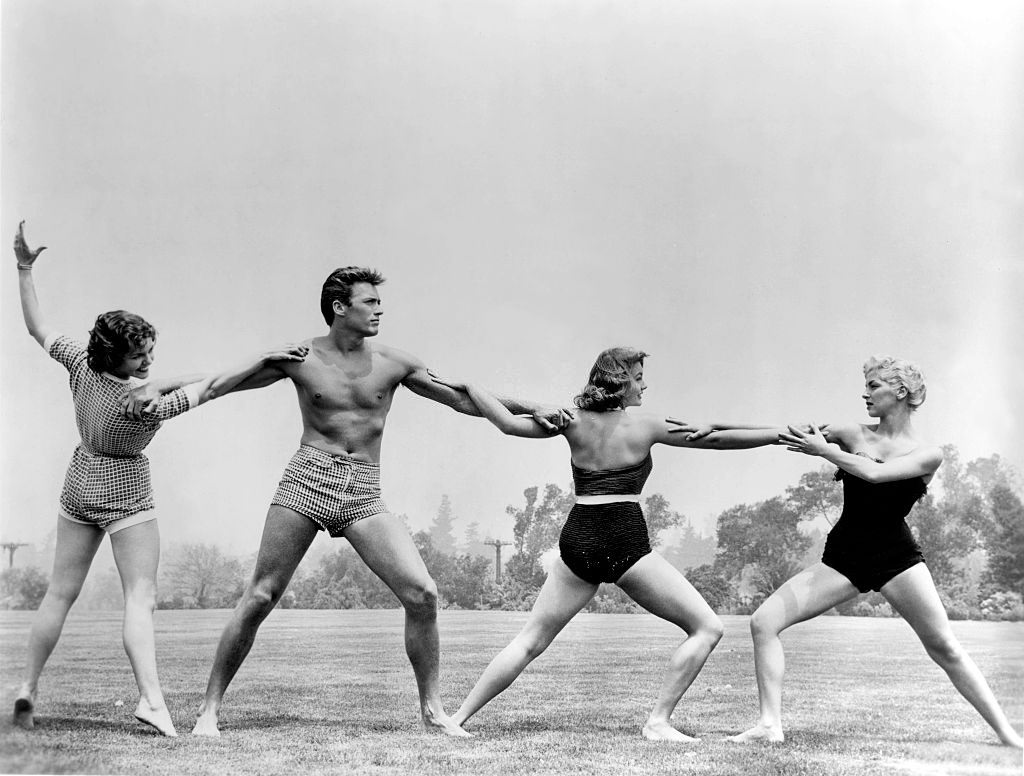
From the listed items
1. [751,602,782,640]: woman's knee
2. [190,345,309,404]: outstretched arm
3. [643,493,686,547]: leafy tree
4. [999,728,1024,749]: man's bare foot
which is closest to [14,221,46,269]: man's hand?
[190,345,309,404]: outstretched arm

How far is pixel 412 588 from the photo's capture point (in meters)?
5.93

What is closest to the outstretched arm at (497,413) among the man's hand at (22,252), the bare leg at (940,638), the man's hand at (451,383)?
the man's hand at (451,383)

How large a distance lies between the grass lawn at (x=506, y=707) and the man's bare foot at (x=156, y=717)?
54mm

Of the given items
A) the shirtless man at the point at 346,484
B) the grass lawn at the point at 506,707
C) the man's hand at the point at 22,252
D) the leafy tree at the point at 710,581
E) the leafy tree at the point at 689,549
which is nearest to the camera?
the grass lawn at the point at 506,707

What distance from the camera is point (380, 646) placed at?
9.73 m

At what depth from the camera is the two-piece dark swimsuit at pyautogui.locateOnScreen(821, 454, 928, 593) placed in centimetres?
583

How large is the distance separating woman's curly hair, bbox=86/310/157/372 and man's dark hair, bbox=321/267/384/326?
0.89 m

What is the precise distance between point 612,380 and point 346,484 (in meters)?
1.45

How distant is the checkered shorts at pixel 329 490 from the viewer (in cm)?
600

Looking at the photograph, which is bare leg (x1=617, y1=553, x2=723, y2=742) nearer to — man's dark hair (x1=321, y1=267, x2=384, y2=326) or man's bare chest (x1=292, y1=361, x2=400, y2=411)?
man's bare chest (x1=292, y1=361, x2=400, y2=411)

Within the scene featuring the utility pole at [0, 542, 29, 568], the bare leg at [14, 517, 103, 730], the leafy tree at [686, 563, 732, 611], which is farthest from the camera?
the leafy tree at [686, 563, 732, 611]

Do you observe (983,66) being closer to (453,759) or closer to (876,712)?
(876,712)

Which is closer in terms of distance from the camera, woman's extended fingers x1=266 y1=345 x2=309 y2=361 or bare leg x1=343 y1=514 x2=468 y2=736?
bare leg x1=343 y1=514 x2=468 y2=736

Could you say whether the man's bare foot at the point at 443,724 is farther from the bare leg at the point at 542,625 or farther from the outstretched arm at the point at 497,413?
the outstretched arm at the point at 497,413
